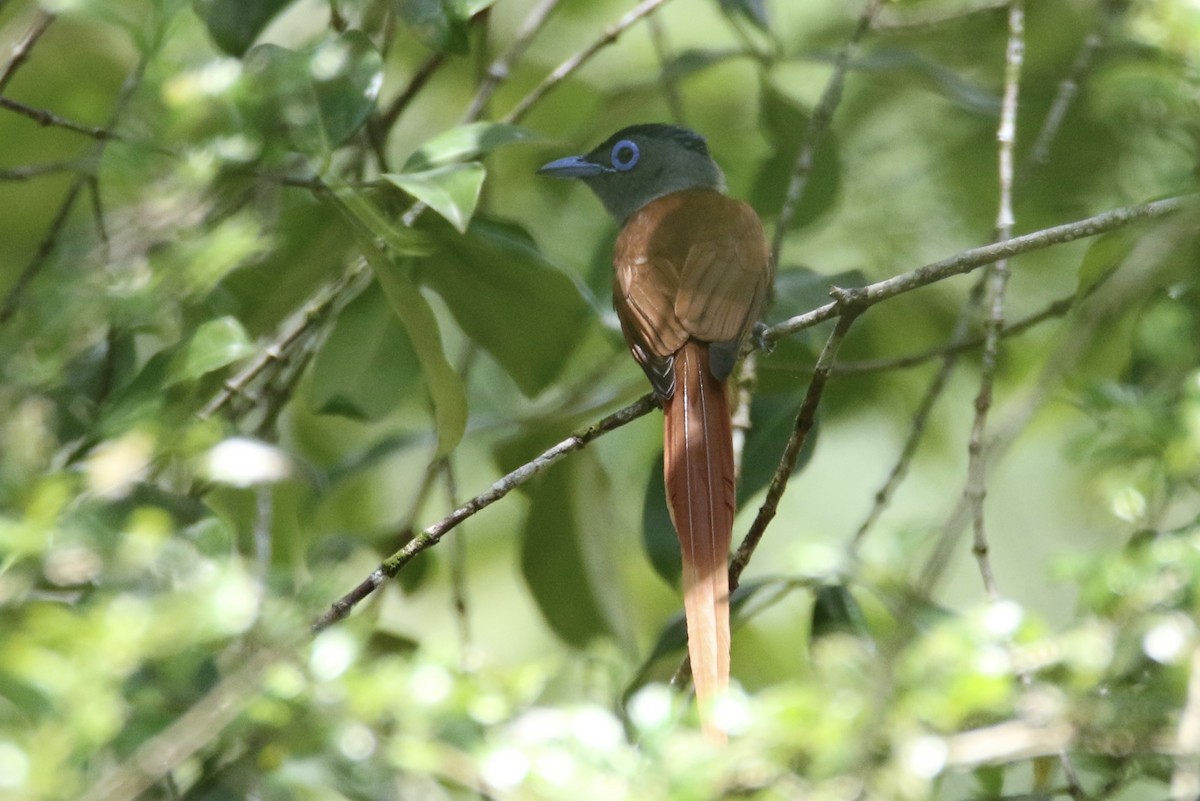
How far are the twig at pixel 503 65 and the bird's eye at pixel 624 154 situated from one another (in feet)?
1.68

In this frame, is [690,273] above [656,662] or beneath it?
above

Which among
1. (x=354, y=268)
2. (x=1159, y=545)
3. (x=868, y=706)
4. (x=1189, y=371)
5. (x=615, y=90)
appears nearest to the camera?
(x=868, y=706)

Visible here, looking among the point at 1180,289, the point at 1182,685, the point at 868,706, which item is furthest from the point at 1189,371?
the point at 868,706

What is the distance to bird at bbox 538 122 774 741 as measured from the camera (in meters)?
2.30

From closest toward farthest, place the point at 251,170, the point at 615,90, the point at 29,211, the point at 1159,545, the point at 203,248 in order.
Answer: the point at 1159,545 < the point at 203,248 < the point at 251,170 < the point at 29,211 < the point at 615,90

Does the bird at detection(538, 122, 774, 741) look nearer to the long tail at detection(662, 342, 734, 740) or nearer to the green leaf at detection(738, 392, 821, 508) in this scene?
the long tail at detection(662, 342, 734, 740)

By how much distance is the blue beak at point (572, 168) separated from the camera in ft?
11.8

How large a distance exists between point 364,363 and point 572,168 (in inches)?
42.6

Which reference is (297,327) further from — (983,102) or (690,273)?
(983,102)

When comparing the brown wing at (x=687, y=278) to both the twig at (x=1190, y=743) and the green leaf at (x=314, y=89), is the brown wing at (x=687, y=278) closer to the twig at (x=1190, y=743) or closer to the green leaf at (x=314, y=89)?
the green leaf at (x=314, y=89)

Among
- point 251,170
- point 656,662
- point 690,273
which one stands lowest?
point 656,662

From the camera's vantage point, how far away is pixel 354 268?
2.96 meters

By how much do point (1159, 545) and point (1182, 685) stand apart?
0.65ft

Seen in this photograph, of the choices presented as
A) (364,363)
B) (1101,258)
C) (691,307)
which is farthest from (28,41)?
(1101,258)
